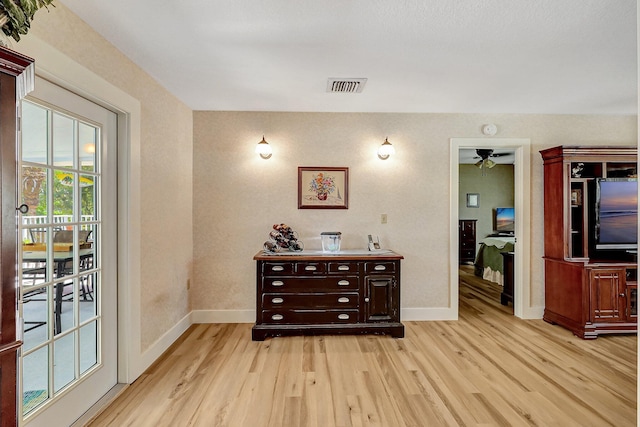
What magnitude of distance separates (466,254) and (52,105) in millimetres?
7903

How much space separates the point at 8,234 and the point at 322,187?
297 cm

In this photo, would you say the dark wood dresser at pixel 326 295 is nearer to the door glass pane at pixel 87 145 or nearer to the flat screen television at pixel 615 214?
the door glass pane at pixel 87 145

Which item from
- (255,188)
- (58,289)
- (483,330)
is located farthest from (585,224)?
(58,289)

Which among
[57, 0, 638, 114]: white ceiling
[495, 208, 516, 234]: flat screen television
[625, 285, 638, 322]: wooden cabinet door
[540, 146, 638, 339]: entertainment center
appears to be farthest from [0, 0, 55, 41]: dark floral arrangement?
[495, 208, 516, 234]: flat screen television

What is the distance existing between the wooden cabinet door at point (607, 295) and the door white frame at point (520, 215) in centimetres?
64

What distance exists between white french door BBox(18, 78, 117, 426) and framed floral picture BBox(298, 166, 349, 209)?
1917 mm

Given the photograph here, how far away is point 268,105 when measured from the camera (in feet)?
11.5

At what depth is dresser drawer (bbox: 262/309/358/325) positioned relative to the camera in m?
3.19

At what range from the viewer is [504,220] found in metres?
7.71

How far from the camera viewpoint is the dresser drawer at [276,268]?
3193 mm

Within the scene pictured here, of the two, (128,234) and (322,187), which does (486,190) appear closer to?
(322,187)

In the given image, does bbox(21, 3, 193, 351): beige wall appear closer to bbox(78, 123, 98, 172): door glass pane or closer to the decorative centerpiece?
bbox(78, 123, 98, 172): door glass pane

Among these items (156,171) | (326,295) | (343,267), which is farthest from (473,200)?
(156,171)

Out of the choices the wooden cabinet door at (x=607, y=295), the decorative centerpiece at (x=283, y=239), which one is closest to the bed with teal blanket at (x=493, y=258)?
the wooden cabinet door at (x=607, y=295)
